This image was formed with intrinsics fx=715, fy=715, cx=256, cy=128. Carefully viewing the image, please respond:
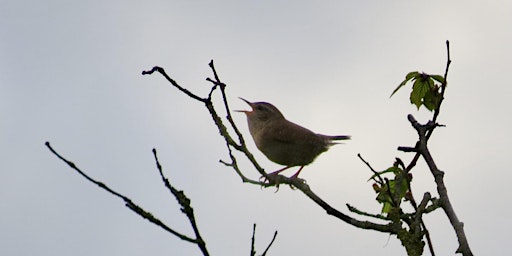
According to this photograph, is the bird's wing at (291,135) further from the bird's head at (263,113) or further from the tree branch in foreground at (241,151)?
the tree branch in foreground at (241,151)

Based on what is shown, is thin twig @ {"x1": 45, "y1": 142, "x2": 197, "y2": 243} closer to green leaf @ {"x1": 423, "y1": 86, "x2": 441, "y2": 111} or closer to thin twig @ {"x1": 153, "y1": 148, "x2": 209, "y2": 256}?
thin twig @ {"x1": 153, "y1": 148, "x2": 209, "y2": 256}

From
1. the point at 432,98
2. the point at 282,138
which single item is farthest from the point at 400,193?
the point at 282,138

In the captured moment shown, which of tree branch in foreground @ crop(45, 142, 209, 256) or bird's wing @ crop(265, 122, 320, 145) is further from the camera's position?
bird's wing @ crop(265, 122, 320, 145)

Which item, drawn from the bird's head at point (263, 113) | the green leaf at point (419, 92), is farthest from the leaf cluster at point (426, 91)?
the bird's head at point (263, 113)

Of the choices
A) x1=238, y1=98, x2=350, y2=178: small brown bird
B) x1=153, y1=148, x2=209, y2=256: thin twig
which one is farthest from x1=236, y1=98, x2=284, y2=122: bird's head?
x1=153, y1=148, x2=209, y2=256: thin twig

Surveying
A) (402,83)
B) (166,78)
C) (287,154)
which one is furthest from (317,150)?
(166,78)

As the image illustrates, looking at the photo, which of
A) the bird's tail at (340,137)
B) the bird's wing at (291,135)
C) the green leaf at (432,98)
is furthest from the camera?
the bird's tail at (340,137)

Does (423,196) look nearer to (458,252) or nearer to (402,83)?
(458,252)

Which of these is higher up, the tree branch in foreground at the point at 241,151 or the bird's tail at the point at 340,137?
the bird's tail at the point at 340,137

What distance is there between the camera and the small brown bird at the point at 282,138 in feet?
26.3

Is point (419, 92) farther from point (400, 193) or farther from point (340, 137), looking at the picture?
point (340, 137)

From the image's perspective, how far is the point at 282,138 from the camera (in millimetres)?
8094

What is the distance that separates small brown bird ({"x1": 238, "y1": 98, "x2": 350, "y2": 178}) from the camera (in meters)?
8.02

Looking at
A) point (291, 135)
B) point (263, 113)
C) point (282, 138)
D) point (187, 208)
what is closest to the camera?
point (187, 208)
